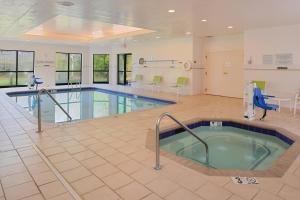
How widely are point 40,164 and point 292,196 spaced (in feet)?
9.09

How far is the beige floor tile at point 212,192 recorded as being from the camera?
210 cm

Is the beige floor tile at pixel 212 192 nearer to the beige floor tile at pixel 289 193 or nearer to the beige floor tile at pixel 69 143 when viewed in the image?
the beige floor tile at pixel 289 193

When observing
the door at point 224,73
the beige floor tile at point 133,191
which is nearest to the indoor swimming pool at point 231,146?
the beige floor tile at point 133,191

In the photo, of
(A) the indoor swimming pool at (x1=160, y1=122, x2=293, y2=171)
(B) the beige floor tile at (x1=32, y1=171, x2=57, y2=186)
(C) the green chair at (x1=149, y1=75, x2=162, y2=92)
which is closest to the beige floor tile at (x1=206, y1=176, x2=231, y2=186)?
(A) the indoor swimming pool at (x1=160, y1=122, x2=293, y2=171)

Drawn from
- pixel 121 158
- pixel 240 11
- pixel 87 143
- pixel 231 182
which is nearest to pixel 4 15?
pixel 87 143

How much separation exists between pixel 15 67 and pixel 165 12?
9673 mm

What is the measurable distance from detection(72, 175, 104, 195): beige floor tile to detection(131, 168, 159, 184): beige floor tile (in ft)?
1.28

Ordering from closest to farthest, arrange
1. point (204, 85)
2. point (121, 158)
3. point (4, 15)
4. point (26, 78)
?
point (121, 158), point (4, 15), point (204, 85), point (26, 78)

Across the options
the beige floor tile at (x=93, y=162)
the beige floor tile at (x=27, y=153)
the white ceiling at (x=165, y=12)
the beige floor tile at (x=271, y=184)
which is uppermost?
the white ceiling at (x=165, y=12)

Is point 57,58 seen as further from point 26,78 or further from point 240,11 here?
point 240,11

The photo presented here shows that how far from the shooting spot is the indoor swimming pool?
3551mm

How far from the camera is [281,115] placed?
→ 5699 millimetres

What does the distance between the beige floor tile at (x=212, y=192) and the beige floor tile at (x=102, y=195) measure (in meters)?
0.81

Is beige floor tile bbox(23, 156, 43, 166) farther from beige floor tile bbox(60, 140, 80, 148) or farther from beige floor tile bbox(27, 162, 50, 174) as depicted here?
beige floor tile bbox(60, 140, 80, 148)
